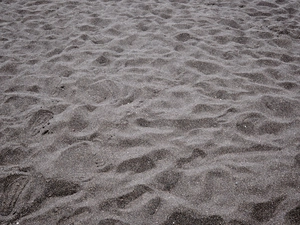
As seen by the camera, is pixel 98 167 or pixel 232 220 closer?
pixel 232 220

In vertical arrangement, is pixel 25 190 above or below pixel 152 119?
below

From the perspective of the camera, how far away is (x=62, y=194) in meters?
1.80

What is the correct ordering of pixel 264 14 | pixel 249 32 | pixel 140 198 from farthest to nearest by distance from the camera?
1. pixel 264 14
2. pixel 249 32
3. pixel 140 198

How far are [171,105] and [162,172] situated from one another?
0.85m

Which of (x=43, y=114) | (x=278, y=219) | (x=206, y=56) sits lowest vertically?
(x=278, y=219)

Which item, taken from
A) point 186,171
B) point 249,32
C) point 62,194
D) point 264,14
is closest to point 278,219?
point 186,171

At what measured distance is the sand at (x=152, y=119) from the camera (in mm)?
1724

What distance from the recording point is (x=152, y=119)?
2.35 meters

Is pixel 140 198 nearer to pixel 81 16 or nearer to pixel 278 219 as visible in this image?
pixel 278 219

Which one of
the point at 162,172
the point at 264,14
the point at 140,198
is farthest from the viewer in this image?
the point at 264,14

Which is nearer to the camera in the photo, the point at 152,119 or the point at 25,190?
the point at 25,190

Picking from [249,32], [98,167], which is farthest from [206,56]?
[98,167]

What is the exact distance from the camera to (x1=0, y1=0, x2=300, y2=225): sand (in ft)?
5.65

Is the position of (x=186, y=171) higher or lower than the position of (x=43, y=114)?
lower
